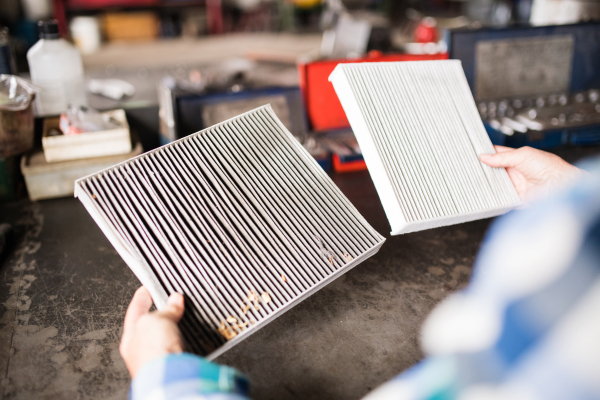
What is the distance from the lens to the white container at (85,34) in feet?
13.4

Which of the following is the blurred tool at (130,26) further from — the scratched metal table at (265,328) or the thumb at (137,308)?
the thumb at (137,308)

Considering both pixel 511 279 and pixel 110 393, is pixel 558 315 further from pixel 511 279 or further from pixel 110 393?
pixel 110 393

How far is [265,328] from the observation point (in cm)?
91

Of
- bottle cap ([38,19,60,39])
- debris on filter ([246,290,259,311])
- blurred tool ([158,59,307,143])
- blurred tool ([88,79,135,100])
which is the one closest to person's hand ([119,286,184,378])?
debris on filter ([246,290,259,311])

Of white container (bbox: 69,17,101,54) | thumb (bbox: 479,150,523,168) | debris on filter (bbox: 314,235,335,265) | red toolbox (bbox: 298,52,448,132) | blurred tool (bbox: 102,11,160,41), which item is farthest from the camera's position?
blurred tool (bbox: 102,11,160,41)

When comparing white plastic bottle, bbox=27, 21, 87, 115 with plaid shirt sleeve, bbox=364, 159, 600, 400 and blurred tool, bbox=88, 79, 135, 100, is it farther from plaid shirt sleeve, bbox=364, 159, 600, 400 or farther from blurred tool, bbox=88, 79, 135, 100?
plaid shirt sleeve, bbox=364, 159, 600, 400

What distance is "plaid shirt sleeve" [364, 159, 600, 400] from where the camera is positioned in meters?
0.44

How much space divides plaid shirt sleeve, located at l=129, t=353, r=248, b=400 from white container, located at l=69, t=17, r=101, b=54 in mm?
4229

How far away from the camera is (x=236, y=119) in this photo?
0.98 m

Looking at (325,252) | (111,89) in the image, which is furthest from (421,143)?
(111,89)

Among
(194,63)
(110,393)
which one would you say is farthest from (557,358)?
(194,63)

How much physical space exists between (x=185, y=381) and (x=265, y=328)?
13.0 inches

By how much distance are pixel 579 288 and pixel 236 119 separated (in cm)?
75

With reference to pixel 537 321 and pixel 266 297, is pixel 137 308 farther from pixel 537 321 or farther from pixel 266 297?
pixel 537 321
